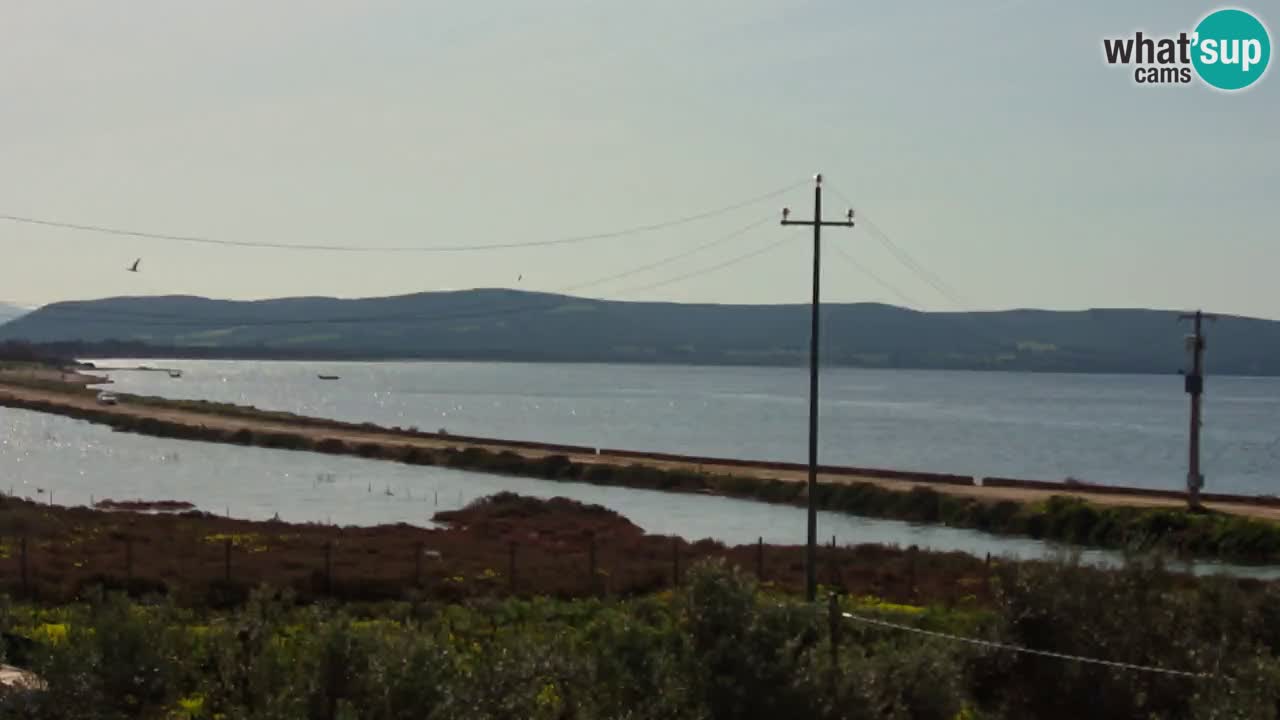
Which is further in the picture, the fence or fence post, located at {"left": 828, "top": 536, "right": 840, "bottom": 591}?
fence post, located at {"left": 828, "top": 536, "right": 840, "bottom": 591}

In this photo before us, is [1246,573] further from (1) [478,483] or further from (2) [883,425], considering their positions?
(2) [883,425]

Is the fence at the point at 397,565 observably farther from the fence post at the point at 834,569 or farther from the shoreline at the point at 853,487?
the shoreline at the point at 853,487

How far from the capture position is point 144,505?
66312 millimetres

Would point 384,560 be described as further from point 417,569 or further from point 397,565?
point 417,569

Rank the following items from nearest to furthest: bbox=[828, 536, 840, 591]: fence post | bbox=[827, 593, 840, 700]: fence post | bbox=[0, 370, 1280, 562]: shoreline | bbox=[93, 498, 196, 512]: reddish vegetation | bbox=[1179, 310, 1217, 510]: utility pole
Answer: bbox=[827, 593, 840, 700]: fence post
bbox=[828, 536, 840, 591]: fence post
bbox=[0, 370, 1280, 562]: shoreline
bbox=[1179, 310, 1217, 510]: utility pole
bbox=[93, 498, 196, 512]: reddish vegetation

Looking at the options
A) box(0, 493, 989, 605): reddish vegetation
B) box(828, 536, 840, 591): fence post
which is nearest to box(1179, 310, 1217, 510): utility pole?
box(0, 493, 989, 605): reddish vegetation

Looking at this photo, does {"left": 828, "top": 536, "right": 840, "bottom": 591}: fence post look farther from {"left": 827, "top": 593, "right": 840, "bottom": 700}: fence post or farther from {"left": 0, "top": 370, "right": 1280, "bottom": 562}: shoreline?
{"left": 827, "top": 593, "right": 840, "bottom": 700}: fence post

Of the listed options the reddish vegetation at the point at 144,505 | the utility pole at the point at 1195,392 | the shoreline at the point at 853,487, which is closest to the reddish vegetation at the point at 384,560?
the reddish vegetation at the point at 144,505

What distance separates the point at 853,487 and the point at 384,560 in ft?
129

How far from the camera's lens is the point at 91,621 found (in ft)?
56.3

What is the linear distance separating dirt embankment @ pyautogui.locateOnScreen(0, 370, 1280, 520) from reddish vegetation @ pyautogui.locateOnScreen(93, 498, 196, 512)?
106 ft

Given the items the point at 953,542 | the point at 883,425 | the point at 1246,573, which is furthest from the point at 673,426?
the point at 1246,573

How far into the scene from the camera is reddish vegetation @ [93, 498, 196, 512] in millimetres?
65312

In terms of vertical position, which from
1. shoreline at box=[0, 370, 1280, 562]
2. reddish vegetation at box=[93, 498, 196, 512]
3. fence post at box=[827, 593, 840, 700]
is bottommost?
reddish vegetation at box=[93, 498, 196, 512]
